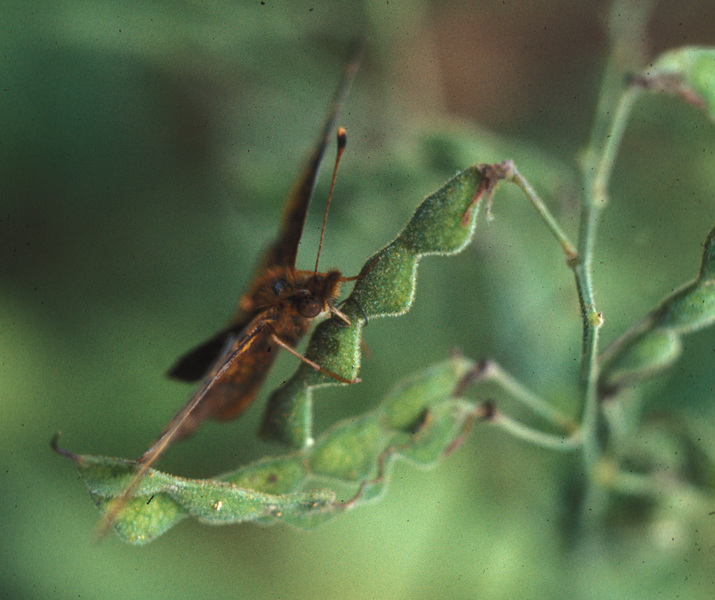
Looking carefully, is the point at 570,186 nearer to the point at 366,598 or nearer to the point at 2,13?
the point at 366,598

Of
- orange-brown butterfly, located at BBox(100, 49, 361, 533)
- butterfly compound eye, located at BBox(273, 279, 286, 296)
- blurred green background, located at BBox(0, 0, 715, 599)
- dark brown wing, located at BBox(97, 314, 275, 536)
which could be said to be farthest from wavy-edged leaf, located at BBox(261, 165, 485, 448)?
blurred green background, located at BBox(0, 0, 715, 599)

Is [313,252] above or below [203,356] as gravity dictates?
above

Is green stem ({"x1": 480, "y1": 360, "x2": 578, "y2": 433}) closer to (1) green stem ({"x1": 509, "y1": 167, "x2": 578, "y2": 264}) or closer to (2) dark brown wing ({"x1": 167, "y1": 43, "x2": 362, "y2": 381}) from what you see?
(1) green stem ({"x1": 509, "y1": 167, "x2": 578, "y2": 264})

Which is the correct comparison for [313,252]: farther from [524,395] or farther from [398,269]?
[398,269]

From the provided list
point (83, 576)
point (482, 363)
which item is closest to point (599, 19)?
point (482, 363)

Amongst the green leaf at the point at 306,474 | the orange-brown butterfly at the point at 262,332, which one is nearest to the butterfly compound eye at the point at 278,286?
the orange-brown butterfly at the point at 262,332

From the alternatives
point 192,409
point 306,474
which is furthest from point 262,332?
point 306,474

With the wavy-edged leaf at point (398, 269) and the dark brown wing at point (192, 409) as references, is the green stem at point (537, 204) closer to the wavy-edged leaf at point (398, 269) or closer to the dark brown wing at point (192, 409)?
the wavy-edged leaf at point (398, 269)
